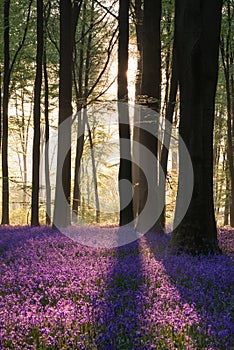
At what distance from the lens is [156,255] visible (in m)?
9.23

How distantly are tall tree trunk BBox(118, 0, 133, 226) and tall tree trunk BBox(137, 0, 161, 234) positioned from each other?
48 centimetres

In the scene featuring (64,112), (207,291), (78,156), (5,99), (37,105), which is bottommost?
(207,291)

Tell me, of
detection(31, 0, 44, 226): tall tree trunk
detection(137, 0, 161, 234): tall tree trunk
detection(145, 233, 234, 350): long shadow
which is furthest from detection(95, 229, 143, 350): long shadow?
detection(31, 0, 44, 226): tall tree trunk

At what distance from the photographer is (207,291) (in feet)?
20.0

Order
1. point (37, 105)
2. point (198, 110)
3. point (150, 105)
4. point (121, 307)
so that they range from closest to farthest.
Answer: point (121, 307)
point (198, 110)
point (150, 105)
point (37, 105)

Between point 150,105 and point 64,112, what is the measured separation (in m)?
2.98

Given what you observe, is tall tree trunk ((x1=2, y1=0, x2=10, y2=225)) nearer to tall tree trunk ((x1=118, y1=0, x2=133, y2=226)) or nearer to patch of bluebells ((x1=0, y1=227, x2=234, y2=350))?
tall tree trunk ((x1=118, y1=0, x2=133, y2=226))

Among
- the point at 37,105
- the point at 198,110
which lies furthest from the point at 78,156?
the point at 198,110

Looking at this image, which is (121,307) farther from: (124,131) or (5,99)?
(5,99)

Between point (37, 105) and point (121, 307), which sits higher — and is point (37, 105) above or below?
above

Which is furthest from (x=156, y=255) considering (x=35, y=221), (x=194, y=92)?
(x=35, y=221)

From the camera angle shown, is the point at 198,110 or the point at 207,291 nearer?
the point at 207,291

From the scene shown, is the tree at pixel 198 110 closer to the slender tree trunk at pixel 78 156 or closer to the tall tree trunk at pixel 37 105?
the tall tree trunk at pixel 37 105

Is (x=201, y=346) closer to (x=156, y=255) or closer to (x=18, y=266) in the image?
(x=18, y=266)
